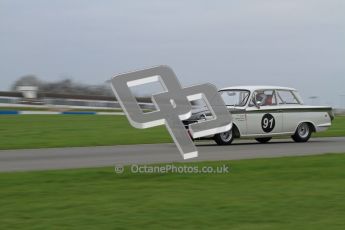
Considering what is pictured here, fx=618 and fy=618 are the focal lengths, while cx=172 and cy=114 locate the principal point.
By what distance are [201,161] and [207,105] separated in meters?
4.25

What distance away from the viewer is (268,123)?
61.3 ft

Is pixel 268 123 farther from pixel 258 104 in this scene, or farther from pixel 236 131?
pixel 236 131

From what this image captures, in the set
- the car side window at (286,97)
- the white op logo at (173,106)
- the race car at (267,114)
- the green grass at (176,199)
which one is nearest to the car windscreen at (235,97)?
the race car at (267,114)

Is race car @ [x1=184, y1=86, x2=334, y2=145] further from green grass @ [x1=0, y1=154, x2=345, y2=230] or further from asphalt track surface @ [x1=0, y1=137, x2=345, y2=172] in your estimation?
green grass @ [x1=0, y1=154, x2=345, y2=230]

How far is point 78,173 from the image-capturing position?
1099cm

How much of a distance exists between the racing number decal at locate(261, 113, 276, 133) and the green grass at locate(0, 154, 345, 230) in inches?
261

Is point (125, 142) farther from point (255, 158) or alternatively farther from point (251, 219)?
point (251, 219)

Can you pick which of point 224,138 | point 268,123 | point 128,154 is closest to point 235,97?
point 268,123

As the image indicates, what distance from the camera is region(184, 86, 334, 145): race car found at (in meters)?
18.1

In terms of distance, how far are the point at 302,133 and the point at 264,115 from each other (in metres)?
2.01

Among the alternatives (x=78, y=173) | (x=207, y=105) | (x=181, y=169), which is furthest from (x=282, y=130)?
(x=78, y=173)

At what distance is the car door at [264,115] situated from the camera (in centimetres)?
1831

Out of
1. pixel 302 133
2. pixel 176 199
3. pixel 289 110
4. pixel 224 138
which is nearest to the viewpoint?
pixel 176 199

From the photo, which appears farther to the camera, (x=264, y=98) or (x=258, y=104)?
(x=264, y=98)
